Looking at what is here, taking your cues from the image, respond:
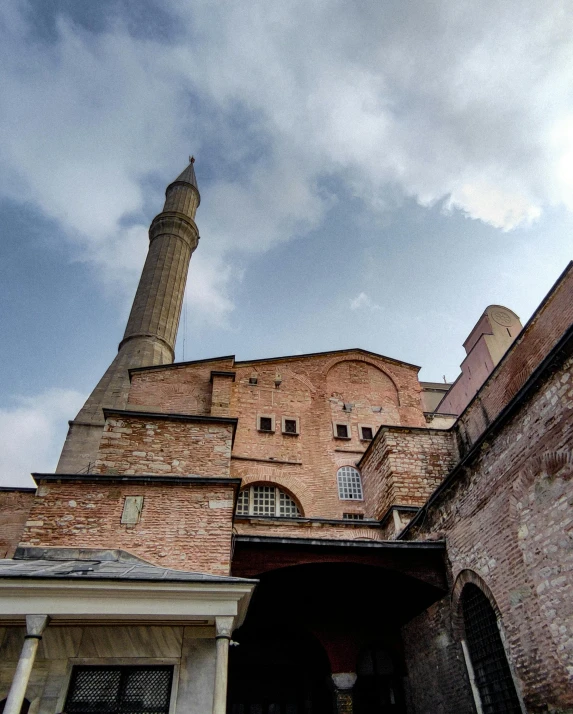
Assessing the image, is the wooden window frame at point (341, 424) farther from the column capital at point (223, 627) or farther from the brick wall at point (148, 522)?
the column capital at point (223, 627)

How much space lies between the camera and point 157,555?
24.9 feet

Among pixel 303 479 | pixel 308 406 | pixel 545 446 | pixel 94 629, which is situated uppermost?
pixel 308 406

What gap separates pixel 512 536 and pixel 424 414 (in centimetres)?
1022

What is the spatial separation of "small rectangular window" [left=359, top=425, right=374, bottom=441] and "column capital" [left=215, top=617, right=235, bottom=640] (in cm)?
995

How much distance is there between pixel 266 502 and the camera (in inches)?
527

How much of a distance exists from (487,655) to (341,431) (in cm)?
853

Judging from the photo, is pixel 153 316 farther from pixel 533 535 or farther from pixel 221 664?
pixel 533 535

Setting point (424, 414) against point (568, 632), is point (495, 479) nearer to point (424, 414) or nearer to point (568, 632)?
point (568, 632)

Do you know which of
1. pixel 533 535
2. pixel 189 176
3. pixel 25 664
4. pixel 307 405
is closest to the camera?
pixel 25 664

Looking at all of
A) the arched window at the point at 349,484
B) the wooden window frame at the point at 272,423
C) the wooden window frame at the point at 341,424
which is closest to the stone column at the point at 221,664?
the arched window at the point at 349,484

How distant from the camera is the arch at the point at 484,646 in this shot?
21.4 feet

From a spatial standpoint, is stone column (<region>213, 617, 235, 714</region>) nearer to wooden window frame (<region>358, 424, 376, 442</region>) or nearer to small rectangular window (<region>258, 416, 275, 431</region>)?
small rectangular window (<region>258, 416, 275, 431</region>)

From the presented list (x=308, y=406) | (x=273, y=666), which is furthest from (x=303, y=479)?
(x=273, y=666)

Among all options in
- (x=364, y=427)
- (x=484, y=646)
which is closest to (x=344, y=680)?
(x=484, y=646)
